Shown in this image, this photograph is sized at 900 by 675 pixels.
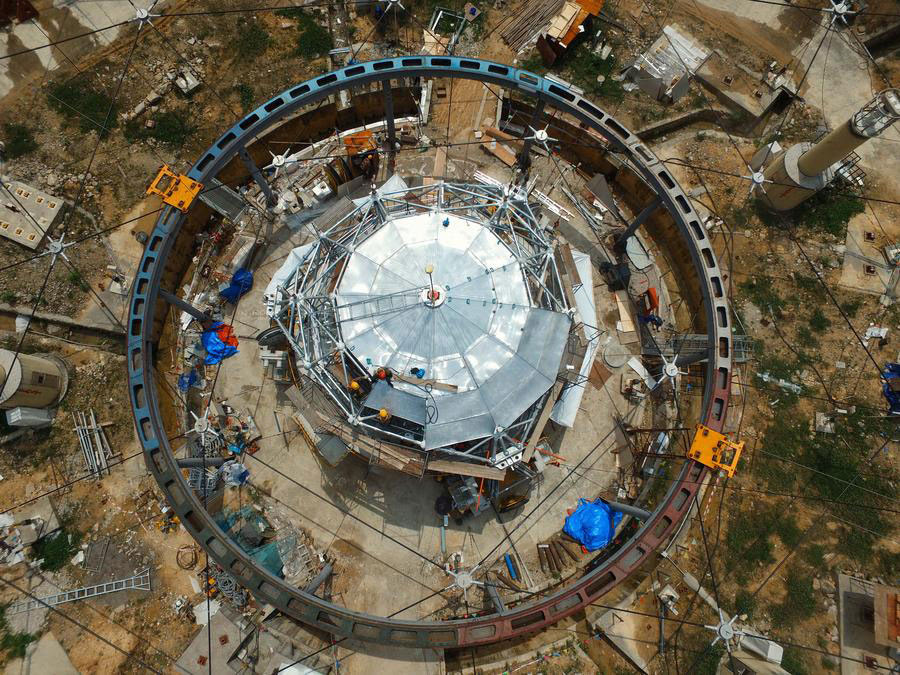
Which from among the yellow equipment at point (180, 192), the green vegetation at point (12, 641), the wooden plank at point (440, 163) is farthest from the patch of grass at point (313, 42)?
the green vegetation at point (12, 641)

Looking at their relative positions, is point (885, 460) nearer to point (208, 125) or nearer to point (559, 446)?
point (559, 446)

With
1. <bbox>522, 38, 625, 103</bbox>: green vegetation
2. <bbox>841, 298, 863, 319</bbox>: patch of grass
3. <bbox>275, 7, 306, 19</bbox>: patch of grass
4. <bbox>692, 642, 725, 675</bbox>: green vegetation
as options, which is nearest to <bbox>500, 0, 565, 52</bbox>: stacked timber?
<bbox>522, 38, 625, 103</bbox>: green vegetation

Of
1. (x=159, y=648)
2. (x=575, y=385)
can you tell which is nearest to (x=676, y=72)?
(x=575, y=385)

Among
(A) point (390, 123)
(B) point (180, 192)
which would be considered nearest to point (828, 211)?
(A) point (390, 123)

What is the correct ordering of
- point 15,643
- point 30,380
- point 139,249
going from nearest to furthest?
1. point 15,643
2. point 30,380
3. point 139,249

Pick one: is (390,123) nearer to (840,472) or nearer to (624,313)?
(624,313)

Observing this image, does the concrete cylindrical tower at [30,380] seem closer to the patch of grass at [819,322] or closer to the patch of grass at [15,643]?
the patch of grass at [15,643]

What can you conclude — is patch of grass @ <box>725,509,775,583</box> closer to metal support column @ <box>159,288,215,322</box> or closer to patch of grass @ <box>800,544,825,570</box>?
patch of grass @ <box>800,544,825,570</box>
